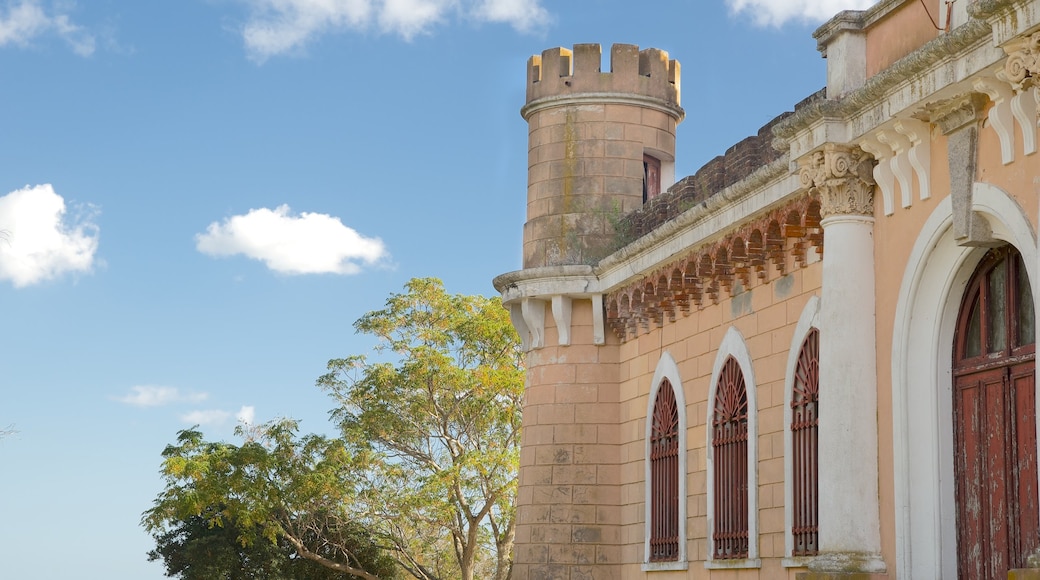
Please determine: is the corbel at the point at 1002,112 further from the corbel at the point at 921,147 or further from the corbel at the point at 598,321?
the corbel at the point at 598,321

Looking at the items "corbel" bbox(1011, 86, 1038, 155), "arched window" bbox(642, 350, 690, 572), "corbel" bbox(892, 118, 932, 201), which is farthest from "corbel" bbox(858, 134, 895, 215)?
"arched window" bbox(642, 350, 690, 572)

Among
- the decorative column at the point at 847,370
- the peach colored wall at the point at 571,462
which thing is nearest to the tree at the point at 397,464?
the peach colored wall at the point at 571,462

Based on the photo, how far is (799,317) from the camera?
13.3m

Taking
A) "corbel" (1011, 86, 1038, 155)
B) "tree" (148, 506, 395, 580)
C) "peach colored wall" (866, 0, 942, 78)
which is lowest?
"tree" (148, 506, 395, 580)

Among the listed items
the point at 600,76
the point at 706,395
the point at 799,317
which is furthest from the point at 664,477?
the point at 600,76

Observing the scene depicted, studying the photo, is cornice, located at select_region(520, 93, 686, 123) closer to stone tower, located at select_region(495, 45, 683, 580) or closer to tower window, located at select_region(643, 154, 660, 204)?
stone tower, located at select_region(495, 45, 683, 580)

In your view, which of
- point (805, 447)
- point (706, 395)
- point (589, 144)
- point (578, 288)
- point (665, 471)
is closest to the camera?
point (805, 447)

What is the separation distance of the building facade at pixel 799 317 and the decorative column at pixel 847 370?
17 mm

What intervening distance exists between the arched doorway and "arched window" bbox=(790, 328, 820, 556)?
2377 millimetres

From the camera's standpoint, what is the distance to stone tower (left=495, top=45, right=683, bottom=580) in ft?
57.1

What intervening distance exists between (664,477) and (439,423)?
12911 mm

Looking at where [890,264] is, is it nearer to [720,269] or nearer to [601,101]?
[720,269]

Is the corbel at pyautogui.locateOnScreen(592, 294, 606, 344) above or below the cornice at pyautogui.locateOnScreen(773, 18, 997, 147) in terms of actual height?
below

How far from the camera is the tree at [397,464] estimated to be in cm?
2739
